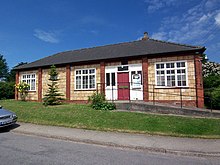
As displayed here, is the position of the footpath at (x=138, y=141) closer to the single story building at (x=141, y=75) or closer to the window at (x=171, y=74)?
the single story building at (x=141, y=75)

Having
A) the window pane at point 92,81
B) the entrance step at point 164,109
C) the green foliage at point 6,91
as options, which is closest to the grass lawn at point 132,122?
the entrance step at point 164,109

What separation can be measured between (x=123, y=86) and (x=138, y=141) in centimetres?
917

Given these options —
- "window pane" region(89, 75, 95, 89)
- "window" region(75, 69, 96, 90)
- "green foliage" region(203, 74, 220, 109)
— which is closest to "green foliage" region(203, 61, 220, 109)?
"green foliage" region(203, 74, 220, 109)

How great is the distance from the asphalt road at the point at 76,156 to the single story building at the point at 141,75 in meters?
7.85

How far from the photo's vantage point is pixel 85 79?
17781mm

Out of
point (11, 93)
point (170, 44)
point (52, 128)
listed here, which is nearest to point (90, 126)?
point (52, 128)

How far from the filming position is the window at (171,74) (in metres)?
14.4

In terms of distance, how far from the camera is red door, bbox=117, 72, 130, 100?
52.6 feet

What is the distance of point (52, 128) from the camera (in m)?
9.43

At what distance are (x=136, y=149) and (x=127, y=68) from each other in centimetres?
1028

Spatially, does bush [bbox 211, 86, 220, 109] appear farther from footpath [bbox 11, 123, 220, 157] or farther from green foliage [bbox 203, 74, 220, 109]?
footpath [bbox 11, 123, 220, 157]

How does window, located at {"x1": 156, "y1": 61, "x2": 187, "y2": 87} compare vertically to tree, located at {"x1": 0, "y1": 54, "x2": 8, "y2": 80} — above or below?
below

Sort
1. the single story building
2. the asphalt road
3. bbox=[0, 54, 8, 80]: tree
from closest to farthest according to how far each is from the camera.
A: the asphalt road, the single story building, bbox=[0, 54, 8, 80]: tree

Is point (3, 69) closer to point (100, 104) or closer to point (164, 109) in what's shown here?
point (100, 104)
